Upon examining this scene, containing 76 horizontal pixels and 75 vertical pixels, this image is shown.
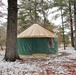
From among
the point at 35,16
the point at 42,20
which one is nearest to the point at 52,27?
the point at 42,20

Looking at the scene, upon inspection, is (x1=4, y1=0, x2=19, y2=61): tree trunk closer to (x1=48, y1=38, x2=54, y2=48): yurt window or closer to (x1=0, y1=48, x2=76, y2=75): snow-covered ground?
(x1=0, y1=48, x2=76, y2=75): snow-covered ground

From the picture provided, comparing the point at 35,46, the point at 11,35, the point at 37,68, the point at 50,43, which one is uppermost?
the point at 11,35

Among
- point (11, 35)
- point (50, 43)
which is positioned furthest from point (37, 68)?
point (50, 43)

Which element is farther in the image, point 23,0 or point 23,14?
point 23,14

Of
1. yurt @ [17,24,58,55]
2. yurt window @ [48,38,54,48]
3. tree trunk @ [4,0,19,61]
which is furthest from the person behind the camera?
yurt window @ [48,38,54,48]

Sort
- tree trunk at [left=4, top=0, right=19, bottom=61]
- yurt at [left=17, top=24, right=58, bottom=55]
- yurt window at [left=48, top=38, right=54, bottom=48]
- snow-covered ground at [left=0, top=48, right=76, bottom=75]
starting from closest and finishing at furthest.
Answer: snow-covered ground at [left=0, top=48, right=76, bottom=75] < tree trunk at [left=4, top=0, right=19, bottom=61] < yurt at [left=17, top=24, right=58, bottom=55] < yurt window at [left=48, top=38, right=54, bottom=48]

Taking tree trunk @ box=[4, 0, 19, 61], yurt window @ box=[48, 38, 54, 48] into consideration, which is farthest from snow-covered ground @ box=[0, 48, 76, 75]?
yurt window @ box=[48, 38, 54, 48]

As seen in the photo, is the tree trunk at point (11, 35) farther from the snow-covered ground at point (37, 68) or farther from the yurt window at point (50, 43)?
the yurt window at point (50, 43)

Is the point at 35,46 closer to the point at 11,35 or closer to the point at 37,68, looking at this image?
the point at 11,35

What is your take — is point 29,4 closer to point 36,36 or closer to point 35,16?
point 35,16

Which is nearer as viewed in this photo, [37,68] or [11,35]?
[37,68]

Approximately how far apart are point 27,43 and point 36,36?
983mm

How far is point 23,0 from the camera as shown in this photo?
24.0 m

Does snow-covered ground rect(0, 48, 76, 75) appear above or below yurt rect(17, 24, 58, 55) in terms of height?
below
